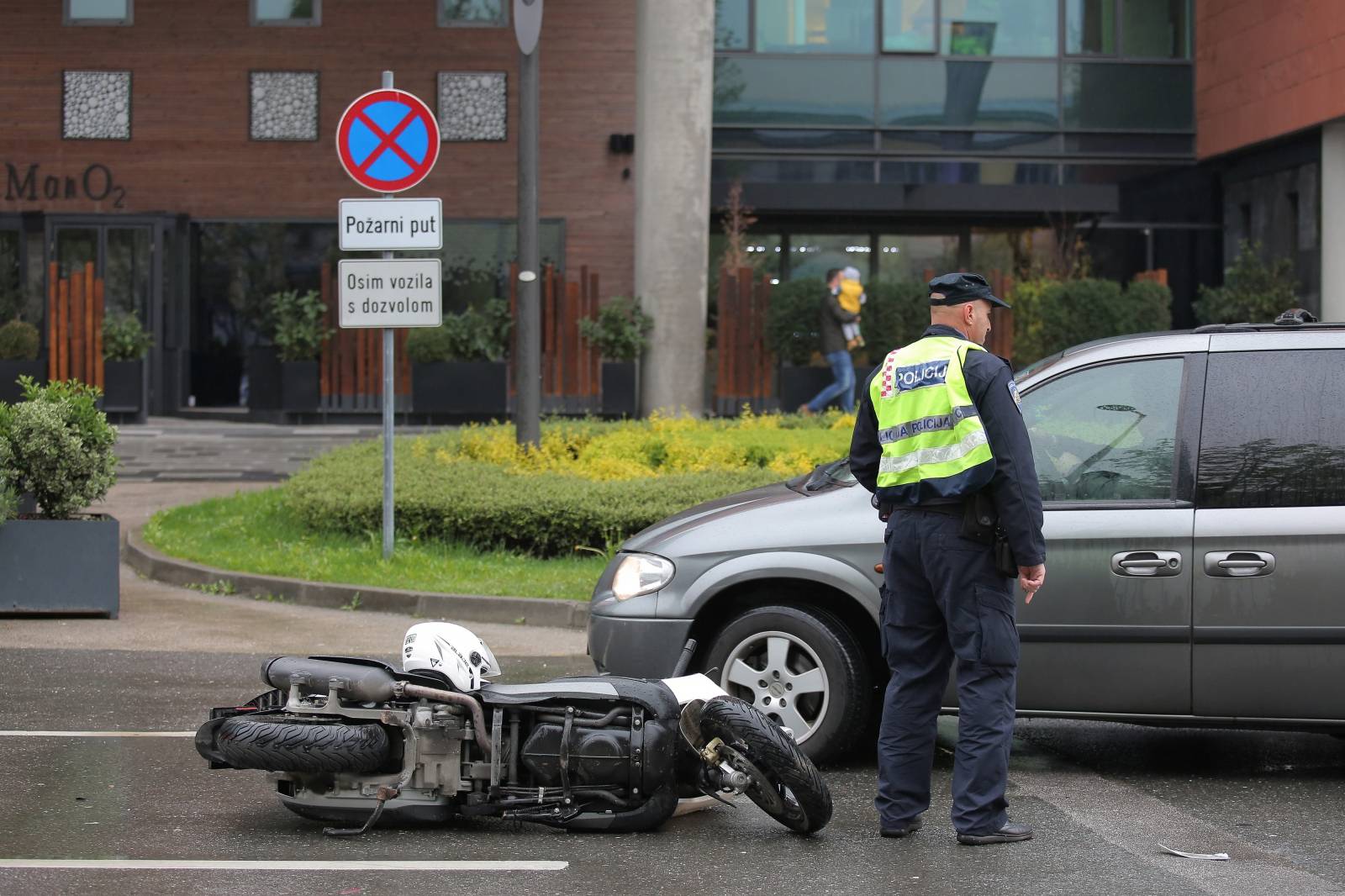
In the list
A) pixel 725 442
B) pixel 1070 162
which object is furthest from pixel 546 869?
pixel 1070 162

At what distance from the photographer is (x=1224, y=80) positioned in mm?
26875

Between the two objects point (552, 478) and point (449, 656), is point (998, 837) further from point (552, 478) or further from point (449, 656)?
point (552, 478)

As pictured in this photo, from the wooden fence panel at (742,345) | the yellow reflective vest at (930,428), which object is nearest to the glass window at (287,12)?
the wooden fence panel at (742,345)

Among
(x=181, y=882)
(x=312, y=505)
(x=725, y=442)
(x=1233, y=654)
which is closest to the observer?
(x=181, y=882)

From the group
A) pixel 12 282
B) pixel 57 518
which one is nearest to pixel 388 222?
pixel 57 518

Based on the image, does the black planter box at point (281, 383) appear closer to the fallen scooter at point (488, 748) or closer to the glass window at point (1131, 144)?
the glass window at point (1131, 144)

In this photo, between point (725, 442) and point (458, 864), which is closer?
point (458, 864)

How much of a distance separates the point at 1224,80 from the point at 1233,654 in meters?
22.3

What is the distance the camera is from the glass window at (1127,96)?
27.1m

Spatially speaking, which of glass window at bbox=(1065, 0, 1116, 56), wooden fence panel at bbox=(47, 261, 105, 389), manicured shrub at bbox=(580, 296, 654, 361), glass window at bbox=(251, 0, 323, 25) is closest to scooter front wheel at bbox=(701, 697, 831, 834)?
manicured shrub at bbox=(580, 296, 654, 361)

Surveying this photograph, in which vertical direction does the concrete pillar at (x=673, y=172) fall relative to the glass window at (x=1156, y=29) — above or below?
below

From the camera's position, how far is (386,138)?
449 inches

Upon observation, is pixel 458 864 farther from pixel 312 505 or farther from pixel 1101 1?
pixel 1101 1

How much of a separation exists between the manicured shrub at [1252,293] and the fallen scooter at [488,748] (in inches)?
815
